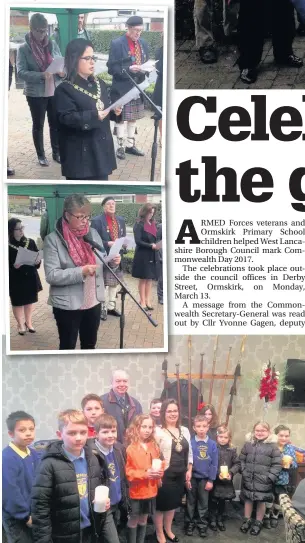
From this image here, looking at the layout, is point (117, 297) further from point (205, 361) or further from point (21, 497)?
point (21, 497)

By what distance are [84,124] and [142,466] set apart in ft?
5.27

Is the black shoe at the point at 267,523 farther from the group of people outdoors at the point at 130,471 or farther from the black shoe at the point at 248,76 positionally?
the black shoe at the point at 248,76

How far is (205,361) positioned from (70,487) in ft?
2.77

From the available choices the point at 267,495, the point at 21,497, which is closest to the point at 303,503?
the point at 267,495

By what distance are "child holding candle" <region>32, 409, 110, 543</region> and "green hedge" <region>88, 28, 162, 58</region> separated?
167 centimetres

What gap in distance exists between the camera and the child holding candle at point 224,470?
430 centimetres

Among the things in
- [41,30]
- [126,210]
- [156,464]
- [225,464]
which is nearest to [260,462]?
[225,464]

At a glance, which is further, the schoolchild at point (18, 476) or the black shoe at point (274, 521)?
the black shoe at point (274, 521)

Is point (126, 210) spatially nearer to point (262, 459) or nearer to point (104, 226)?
point (104, 226)

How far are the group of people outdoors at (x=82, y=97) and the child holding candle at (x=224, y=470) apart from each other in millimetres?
1351

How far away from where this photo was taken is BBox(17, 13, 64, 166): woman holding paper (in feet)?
13.4

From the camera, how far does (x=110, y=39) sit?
409cm

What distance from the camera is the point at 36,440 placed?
4238 millimetres

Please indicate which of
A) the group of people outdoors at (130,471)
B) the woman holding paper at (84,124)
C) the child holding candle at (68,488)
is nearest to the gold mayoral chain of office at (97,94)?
the woman holding paper at (84,124)
